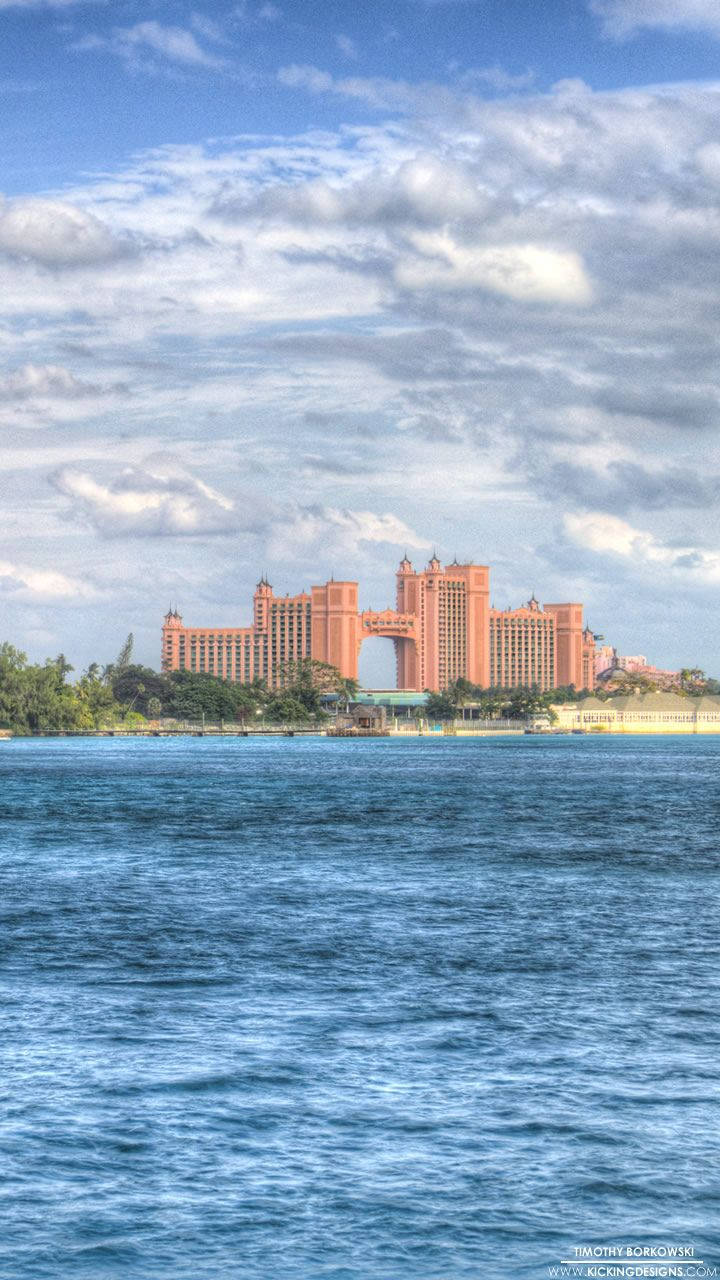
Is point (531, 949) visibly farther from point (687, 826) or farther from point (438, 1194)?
point (687, 826)

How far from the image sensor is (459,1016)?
864 inches

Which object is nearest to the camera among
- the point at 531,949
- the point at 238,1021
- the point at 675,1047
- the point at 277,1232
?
the point at 277,1232

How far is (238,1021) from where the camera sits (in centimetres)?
2161

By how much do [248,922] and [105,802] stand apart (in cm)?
5073

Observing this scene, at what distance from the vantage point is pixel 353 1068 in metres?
18.8

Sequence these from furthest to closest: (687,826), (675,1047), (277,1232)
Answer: (687,826) < (675,1047) < (277,1232)

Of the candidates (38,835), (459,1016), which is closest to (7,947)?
(459,1016)

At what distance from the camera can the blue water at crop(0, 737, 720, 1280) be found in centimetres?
1341

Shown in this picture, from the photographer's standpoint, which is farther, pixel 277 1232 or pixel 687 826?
pixel 687 826

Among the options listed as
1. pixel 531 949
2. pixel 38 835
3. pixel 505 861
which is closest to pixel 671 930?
pixel 531 949

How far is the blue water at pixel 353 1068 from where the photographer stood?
13.4 m

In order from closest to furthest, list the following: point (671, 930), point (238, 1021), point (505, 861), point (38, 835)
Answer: point (238, 1021) < point (671, 930) < point (505, 861) < point (38, 835)

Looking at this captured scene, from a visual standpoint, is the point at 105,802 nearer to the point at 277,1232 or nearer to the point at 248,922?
the point at 248,922

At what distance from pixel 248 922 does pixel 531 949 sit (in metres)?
6.93
